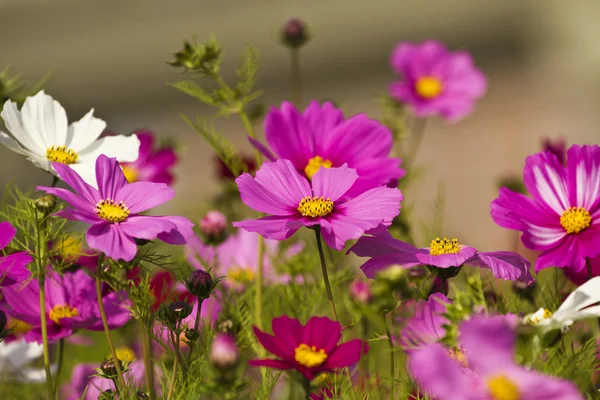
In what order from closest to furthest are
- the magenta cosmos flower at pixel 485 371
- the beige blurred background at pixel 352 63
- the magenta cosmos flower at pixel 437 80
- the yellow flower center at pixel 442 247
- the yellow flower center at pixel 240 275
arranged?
the magenta cosmos flower at pixel 485 371, the yellow flower center at pixel 442 247, the yellow flower center at pixel 240 275, the magenta cosmos flower at pixel 437 80, the beige blurred background at pixel 352 63

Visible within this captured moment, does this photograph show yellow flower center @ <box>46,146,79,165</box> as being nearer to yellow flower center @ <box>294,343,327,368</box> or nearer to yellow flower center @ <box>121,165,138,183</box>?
yellow flower center @ <box>294,343,327,368</box>

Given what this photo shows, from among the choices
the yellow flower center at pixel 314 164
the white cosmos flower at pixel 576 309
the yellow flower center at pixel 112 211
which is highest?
the yellow flower center at pixel 314 164

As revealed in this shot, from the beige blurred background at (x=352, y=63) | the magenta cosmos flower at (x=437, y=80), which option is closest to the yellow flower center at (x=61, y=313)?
the magenta cosmos flower at (x=437, y=80)

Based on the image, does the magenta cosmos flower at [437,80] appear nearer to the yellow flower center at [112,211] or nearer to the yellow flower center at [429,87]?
the yellow flower center at [429,87]

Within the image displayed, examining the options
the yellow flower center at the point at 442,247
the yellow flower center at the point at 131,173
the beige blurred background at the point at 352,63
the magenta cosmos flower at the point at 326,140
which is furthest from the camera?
the beige blurred background at the point at 352,63

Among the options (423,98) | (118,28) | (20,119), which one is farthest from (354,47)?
(20,119)
